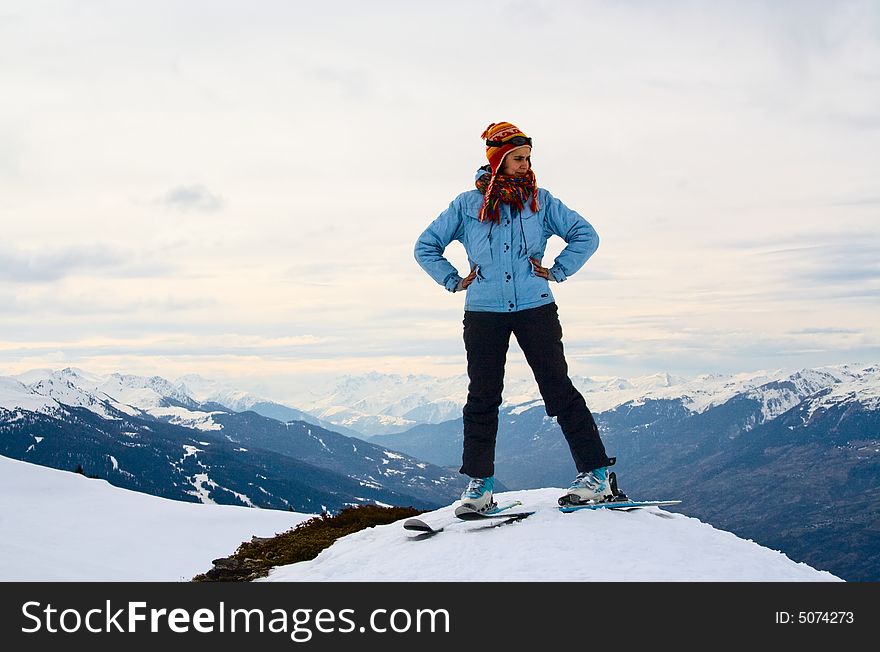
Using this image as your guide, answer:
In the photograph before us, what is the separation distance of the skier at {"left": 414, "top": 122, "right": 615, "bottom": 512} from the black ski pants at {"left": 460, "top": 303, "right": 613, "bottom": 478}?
0.04 feet

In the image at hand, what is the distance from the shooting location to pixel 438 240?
9.63 m

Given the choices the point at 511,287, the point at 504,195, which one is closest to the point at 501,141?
the point at 504,195

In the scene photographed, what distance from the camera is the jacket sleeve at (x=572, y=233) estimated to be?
9391 mm

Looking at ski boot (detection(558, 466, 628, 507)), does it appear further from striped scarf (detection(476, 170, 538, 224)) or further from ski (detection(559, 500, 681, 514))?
striped scarf (detection(476, 170, 538, 224))

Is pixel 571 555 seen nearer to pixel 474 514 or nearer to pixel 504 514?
pixel 504 514

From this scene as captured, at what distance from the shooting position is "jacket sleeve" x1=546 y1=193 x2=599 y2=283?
9391 mm

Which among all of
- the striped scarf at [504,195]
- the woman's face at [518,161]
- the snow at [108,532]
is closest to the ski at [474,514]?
the striped scarf at [504,195]

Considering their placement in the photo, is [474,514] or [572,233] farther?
[572,233]

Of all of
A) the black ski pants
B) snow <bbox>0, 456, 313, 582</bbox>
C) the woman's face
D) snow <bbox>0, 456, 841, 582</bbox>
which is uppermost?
the woman's face

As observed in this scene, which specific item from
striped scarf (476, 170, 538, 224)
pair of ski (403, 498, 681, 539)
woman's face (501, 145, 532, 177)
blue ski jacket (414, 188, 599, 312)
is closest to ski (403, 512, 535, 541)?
pair of ski (403, 498, 681, 539)

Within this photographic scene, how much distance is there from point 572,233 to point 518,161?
1139 mm

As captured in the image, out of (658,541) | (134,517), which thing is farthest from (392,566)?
(134,517)

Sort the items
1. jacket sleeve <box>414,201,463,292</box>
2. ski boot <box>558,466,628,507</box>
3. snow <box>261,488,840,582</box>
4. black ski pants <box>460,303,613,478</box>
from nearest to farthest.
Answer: snow <box>261,488,840,582</box> < black ski pants <box>460,303,613,478</box> < ski boot <box>558,466,628,507</box> < jacket sleeve <box>414,201,463,292</box>
